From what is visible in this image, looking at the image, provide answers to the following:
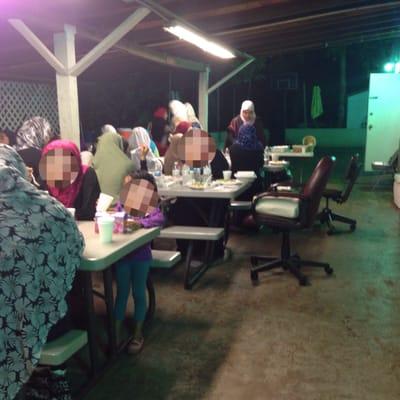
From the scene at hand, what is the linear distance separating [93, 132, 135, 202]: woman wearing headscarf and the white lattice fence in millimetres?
6546

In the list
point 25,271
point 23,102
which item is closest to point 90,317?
point 25,271

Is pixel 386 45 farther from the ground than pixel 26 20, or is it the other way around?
pixel 386 45

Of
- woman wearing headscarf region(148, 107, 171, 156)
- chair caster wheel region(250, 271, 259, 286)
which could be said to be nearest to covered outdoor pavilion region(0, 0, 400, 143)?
woman wearing headscarf region(148, 107, 171, 156)

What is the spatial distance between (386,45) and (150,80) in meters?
8.61

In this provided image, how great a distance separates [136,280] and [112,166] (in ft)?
3.08

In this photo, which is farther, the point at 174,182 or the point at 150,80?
the point at 150,80

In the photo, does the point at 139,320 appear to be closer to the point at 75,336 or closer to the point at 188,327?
the point at 188,327

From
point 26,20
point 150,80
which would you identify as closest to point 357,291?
point 26,20

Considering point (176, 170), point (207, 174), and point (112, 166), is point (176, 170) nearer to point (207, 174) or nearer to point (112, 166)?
point (207, 174)

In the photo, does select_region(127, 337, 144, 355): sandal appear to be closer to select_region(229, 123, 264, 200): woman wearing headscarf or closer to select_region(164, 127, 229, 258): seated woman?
select_region(164, 127, 229, 258): seated woman

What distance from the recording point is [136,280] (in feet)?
8.59

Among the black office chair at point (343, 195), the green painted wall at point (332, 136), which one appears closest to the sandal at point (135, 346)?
the black office chair at point (343, 195)

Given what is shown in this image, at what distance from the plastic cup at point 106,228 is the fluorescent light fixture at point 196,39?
248cm

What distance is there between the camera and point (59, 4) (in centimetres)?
342
